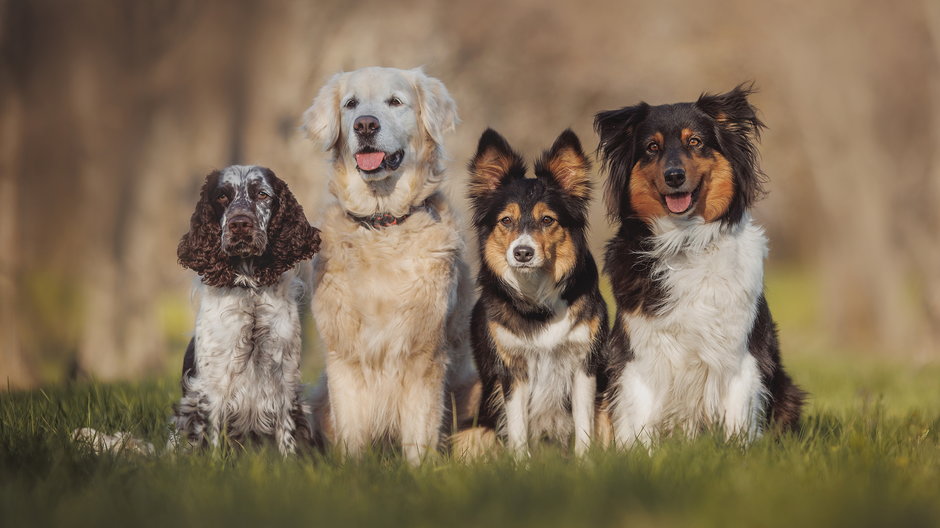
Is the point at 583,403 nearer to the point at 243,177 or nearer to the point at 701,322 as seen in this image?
the point at 701,322

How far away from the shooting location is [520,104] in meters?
14.4

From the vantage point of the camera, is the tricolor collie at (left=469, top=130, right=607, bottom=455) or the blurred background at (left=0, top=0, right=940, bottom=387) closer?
the tricolor collie at (left=469, top=130, right=607, bottom=455)

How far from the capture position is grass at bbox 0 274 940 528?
3.29 m

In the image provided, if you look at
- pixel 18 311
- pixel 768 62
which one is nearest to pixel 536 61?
pixel 768 62

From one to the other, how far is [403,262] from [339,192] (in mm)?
620

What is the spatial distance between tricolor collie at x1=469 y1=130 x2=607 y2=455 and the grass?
0.51 m

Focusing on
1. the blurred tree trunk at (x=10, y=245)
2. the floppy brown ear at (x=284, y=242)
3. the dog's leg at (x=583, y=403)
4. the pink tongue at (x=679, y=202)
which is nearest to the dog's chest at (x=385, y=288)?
the floppy brown ear at (x=284, y=242)

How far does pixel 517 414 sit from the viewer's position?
5.12 metres

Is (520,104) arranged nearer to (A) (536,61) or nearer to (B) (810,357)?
(A) (536,61)

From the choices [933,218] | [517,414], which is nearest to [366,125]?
[517,414]

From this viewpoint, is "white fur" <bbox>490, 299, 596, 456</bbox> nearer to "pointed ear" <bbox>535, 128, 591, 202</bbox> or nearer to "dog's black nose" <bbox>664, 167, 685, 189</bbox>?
"pointed ear" <bbox>535, 128, 591, 202</bbox>

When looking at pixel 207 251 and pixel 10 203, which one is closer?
pixel 207 251

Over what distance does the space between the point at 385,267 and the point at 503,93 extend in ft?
30.1

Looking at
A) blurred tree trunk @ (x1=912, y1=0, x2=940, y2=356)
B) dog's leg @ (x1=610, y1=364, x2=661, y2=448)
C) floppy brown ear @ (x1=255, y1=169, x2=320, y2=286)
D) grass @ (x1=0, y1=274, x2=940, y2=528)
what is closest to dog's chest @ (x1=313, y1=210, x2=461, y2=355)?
floppy brown ear @ (x1=255, y1=169, x2=320, y2=286)
